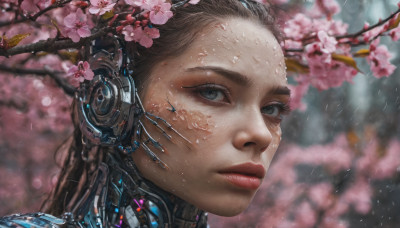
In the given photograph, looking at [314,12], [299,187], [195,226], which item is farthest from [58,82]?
[299,187]

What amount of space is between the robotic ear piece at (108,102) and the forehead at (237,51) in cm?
18

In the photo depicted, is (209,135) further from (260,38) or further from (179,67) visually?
(260,38)

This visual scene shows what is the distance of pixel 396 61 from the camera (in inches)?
146

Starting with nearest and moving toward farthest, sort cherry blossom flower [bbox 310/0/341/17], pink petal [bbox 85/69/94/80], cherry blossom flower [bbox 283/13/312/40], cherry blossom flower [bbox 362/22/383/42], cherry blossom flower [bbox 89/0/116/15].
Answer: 1. cherry blossom flower [bbox 89/0/116/15]
2. pink petal [bbox 85/69/94/80]
3. cherry blossom flower [bbox 362/22/383/42]
4. cherry blossom flower [bbox 283/13/312/40]
5. cherry blossom flower [bbox 310/0/341/17]

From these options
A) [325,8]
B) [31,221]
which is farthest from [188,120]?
[325,8]

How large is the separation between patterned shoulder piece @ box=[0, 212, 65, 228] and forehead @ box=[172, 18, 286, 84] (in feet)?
2.01

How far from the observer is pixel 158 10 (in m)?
1.23

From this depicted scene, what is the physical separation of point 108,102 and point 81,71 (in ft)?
0.47

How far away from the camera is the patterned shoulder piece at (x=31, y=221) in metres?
1.29

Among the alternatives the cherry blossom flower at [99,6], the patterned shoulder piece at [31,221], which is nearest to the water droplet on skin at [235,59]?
the cherry blossom flower at [99,6]

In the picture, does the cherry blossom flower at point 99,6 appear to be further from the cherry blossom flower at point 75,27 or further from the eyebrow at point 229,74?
the eyebrow at point 229,74

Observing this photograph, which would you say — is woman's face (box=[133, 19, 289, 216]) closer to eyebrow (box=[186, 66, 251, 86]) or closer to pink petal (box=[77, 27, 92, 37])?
eyebrow (box=[186, 66, 251, 86])

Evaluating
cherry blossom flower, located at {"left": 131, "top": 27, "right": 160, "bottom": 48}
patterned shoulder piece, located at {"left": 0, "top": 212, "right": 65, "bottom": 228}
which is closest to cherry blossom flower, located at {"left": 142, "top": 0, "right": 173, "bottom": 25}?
cherry blossom flower, located at {"left": 131, "top": 27, "right": 160, "bottom": 48}

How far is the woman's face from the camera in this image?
1257 mm
